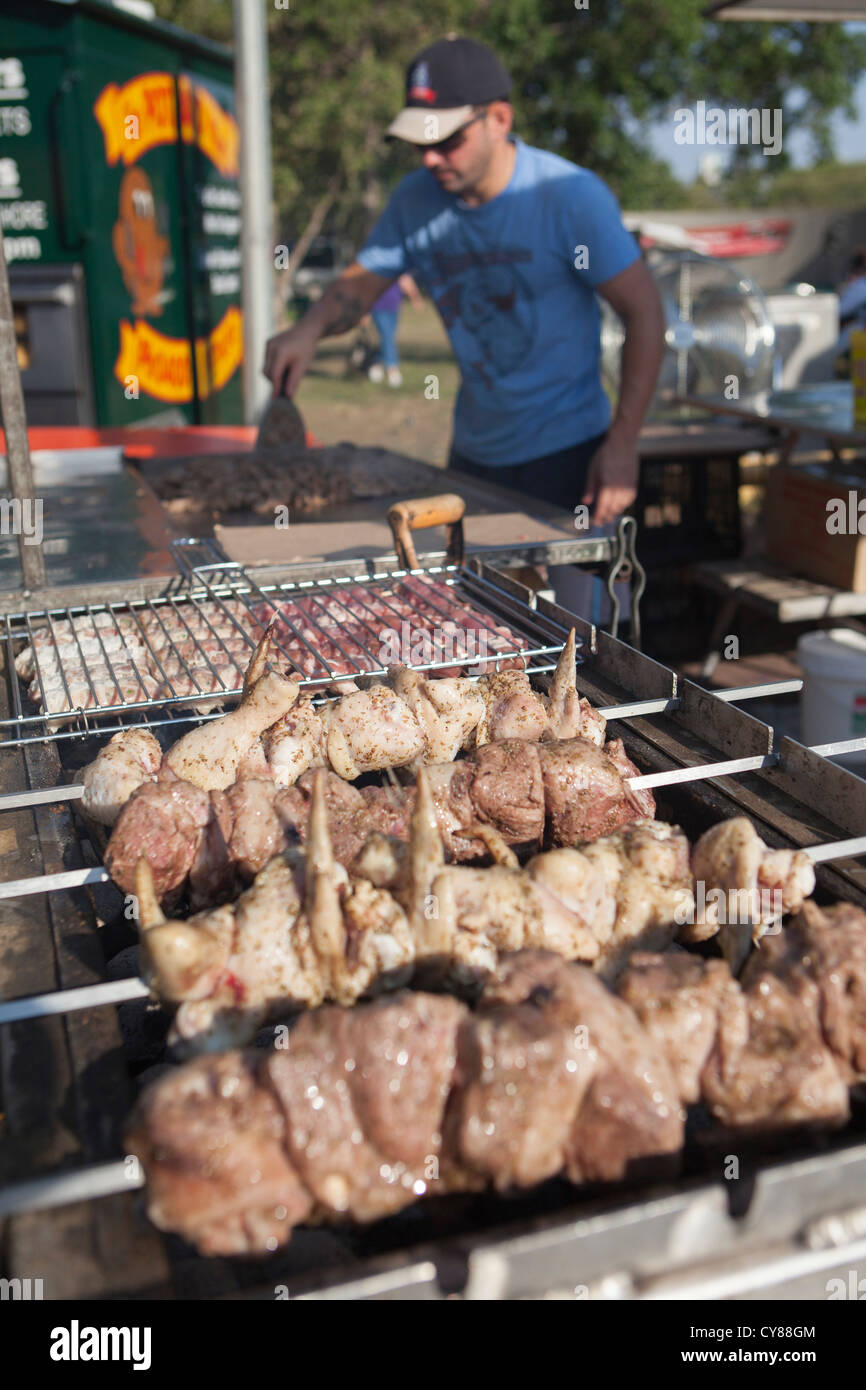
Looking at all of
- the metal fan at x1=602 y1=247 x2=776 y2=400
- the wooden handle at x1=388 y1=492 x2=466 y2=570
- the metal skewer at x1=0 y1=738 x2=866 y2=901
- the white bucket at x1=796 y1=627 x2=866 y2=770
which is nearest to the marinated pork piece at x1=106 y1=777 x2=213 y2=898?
the metal skewer at x1=0 y1=738 x2=866 y2=901

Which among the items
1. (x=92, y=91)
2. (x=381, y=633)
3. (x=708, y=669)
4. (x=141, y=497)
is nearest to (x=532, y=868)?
(x=381, y=633)

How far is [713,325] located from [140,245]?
5.20 m

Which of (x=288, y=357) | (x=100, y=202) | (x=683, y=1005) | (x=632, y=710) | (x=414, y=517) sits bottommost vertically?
(x=683, y=1005)

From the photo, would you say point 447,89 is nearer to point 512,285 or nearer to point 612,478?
point 512,285

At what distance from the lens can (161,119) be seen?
10.0m

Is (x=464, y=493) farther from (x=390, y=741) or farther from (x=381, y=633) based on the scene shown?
(x=390, y=741)

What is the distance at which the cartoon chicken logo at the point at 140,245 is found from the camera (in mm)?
9461

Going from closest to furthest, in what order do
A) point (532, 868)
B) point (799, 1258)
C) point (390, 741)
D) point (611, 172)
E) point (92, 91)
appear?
point (799, 1258)
point (532, 868)
point (390, 741)
point (92, 91)
point (611, 172)

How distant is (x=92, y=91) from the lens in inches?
348

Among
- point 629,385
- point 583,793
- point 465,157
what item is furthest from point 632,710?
point 465,157

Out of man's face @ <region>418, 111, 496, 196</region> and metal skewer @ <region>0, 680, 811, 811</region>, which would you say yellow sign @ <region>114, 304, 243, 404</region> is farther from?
metal skewer @ <region>0, 680, 811, 811</region>

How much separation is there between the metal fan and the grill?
738 centimetres

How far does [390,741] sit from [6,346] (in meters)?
1.94

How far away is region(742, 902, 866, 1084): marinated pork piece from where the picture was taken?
6.07 feet
